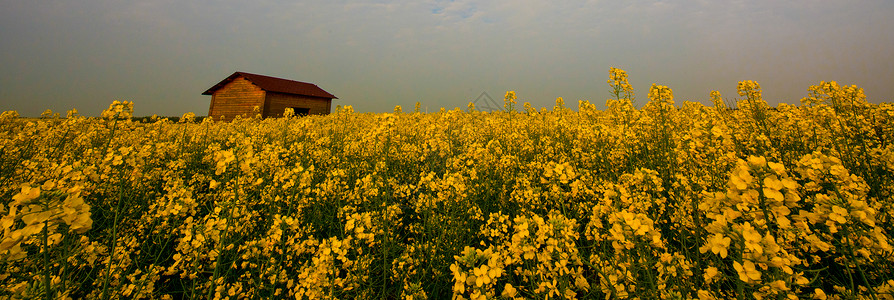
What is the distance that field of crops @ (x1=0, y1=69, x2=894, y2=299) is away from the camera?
1.28 meters

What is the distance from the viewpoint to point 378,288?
2369mm

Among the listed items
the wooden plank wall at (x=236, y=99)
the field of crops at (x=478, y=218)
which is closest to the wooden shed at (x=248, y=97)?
the wooden plank wall at (x=236, y=99)

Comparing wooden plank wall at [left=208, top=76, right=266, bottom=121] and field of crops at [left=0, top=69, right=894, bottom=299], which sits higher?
wooden plank wall at [left=208, top=76, right=266, bottom=121]

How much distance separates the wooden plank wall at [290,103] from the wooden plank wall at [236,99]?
0.54 m

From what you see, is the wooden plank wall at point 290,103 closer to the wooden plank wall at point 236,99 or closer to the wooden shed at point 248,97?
the wooden shed at point 248,97

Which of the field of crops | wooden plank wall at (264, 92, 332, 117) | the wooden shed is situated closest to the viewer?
the field of crops

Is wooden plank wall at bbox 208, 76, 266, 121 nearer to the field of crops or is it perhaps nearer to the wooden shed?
the wooden shed

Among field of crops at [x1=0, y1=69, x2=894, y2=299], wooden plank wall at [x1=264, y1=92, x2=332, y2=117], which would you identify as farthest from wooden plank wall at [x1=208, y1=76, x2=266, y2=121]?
field of crops at [x1=0, y1=69, x2=894, y2=299]

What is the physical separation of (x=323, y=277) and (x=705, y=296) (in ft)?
6.63

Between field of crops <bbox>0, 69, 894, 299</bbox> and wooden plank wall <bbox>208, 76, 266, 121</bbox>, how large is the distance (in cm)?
1537

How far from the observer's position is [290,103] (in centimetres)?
2175

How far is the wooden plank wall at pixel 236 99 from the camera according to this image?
20.0 meters

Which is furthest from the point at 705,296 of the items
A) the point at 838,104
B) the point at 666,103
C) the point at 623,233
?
the point at 838,104

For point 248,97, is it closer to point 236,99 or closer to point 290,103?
point 236,99
